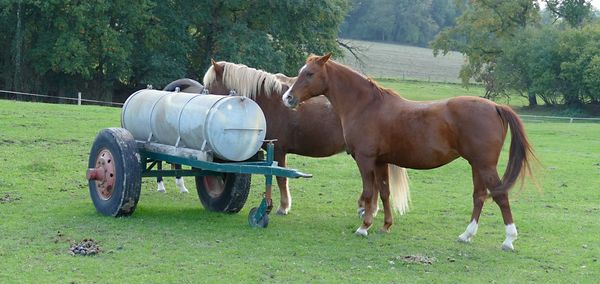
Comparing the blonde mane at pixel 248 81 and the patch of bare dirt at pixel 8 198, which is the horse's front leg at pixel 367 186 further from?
the patch of bare dirt at pixel 8 198

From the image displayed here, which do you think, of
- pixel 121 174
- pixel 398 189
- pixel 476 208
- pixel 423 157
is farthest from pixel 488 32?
pixel 121 174

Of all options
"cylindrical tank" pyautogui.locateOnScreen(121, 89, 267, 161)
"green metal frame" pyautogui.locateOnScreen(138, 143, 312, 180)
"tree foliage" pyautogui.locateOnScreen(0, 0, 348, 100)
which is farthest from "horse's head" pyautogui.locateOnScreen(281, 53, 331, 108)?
"tree foliage" pyautogui.locateOnScreen(0, 0, 348, 100)

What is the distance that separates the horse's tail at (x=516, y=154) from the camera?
26.6ft

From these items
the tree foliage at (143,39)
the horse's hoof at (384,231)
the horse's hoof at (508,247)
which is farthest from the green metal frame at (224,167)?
the tree foliage at (143,39)

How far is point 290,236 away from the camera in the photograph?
8547 millimetres

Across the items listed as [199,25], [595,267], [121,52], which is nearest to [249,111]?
[595,267]

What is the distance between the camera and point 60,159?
43.7 ft

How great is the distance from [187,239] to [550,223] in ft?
16.0

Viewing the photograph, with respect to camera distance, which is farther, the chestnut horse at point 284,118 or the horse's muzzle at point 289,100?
the chestnut horse at point 284,118

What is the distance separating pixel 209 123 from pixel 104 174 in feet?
5.47

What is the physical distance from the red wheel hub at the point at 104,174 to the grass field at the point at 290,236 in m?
0.38

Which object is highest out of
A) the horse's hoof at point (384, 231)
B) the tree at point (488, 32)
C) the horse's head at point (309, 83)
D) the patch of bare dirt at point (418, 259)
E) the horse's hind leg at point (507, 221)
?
the tree at point (488, 32)

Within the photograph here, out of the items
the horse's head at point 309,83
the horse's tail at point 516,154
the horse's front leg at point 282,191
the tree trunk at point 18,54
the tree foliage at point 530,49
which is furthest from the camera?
the tree foliage at point 530,49

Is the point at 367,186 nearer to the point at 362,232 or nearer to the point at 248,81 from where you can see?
the point at 362,232
